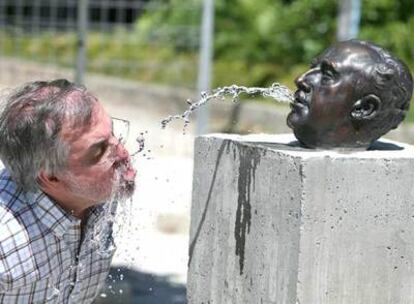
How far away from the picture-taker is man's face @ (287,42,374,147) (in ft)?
9.80

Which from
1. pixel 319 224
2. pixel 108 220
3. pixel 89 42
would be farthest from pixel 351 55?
pixel 89 42

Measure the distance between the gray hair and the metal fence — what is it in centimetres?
777

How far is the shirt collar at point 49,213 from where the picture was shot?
2836 millimetres

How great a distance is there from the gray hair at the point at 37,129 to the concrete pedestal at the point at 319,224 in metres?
0.58

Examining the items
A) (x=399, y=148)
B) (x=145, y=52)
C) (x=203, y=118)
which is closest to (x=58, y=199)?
(x=399, y=148)

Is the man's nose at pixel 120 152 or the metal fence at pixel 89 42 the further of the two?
the metal fence at pixel 89 42

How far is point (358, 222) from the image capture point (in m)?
2.83

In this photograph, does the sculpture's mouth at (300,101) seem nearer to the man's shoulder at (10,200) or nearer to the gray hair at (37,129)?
the gray hair at (37,129)

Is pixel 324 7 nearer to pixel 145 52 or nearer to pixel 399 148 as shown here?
pixel 145 52

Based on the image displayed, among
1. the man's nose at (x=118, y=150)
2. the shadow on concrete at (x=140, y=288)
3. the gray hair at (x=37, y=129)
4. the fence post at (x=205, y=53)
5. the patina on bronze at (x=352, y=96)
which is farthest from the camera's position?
the fence post at (x=205, y=53)

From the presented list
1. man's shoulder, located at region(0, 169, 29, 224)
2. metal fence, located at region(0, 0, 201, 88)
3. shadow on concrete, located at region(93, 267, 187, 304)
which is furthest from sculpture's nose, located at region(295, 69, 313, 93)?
metal fence, located at region(0, 0, 201, 88)

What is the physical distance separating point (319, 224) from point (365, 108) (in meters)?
0.44

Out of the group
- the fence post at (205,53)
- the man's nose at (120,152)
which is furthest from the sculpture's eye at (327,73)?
the fence post at (205,53)

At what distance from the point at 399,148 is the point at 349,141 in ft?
0.80
